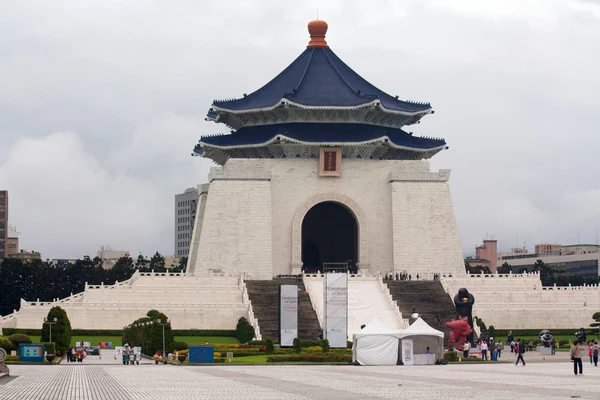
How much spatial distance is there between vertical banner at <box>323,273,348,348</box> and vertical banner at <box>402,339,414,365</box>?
8.17 meters

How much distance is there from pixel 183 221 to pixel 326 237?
84196mm

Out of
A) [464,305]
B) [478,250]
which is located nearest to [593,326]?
[464,305]

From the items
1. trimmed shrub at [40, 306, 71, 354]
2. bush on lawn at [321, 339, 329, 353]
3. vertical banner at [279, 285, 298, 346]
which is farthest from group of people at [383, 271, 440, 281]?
trimmed shrub at [40, 306, 71, 354]

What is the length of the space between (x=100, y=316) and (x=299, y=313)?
848 cm

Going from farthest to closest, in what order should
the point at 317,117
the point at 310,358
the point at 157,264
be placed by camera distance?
the point at 157,264 → the point at 317,117 → the point at 310,358

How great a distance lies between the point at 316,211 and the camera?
72062 mm

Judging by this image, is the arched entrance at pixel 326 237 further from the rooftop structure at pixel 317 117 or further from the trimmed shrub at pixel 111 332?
the trimmed shrub at pixel 111 332

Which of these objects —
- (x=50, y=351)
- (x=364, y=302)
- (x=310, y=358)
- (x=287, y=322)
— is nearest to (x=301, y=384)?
(x=310, y=358)

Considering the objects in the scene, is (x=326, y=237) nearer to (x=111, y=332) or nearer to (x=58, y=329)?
(x=111, y=332)

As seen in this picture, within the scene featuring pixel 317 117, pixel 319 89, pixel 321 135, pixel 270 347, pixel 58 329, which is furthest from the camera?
pixel 319 89

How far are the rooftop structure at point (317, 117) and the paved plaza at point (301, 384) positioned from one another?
3171 centimetres

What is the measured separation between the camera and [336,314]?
45.7 metres

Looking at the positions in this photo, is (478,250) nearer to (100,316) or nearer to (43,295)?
(43,295)

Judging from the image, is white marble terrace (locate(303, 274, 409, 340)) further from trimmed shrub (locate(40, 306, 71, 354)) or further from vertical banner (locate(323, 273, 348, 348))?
trimmed shrub (locate(40, 306, 71, 354))
